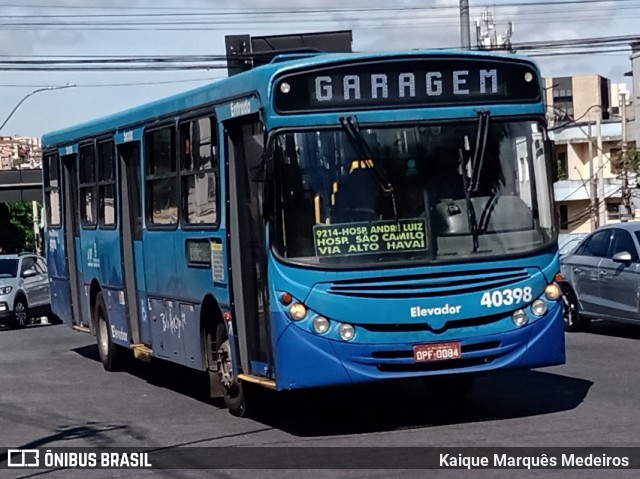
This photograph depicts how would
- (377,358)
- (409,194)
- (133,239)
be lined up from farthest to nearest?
(133,239), (409,194), (377,358)

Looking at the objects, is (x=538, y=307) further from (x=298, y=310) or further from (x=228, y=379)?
(x=228, y=379)

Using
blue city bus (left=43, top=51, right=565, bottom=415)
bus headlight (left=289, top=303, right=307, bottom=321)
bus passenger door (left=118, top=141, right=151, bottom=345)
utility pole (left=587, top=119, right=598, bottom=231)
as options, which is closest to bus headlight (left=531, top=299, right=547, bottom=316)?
blue city bus (left=43, top=51, right=565, bottom=415)

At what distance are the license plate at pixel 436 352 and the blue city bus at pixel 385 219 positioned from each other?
11 mm

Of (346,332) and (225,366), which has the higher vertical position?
(346,332)

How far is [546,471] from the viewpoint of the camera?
8.61 meters

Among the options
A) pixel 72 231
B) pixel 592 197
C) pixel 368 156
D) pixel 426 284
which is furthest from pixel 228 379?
pixel 592 197

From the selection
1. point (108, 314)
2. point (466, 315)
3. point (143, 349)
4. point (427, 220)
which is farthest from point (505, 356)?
point (108, 314)

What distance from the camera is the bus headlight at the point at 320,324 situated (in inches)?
404

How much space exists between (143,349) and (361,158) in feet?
18.4

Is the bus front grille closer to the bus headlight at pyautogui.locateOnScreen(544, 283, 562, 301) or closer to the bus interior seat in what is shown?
the bus headlight at pyautogui.locateOnScreen(544, 283, 562, 301)

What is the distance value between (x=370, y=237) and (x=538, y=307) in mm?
1595

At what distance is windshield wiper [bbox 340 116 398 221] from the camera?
10406mm

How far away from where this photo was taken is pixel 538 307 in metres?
10.8

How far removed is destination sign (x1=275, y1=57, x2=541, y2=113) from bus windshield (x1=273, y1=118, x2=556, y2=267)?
228 millimetres
